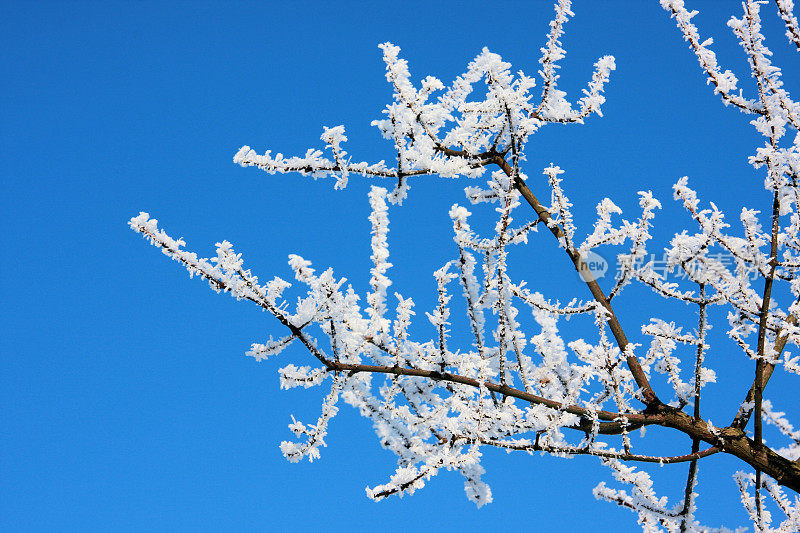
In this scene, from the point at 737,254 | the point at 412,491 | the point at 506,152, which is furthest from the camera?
the point at 506,152

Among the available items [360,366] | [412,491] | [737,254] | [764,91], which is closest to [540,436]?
[412,491]

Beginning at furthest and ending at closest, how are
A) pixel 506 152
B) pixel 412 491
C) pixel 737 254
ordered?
pixel 506 152 < pixel 737 254 < pixel 412 491

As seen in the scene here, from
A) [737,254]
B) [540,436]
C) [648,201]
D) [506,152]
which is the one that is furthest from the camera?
[506,152]

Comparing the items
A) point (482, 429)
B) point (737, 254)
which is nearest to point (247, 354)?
point (482, 429)

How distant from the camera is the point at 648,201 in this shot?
10.2 feet

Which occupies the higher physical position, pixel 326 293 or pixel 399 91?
pixel 399 91

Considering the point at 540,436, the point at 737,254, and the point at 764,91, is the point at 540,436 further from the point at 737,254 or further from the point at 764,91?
the point at 764,91

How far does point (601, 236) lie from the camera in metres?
3.59

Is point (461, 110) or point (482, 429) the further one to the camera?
point (461, 110)

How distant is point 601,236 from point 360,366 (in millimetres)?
1772

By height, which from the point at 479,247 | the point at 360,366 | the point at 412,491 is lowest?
the point at 412,491

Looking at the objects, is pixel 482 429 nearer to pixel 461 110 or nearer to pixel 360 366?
pixel 360 366

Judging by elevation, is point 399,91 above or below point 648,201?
above

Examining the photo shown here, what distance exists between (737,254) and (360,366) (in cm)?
244
